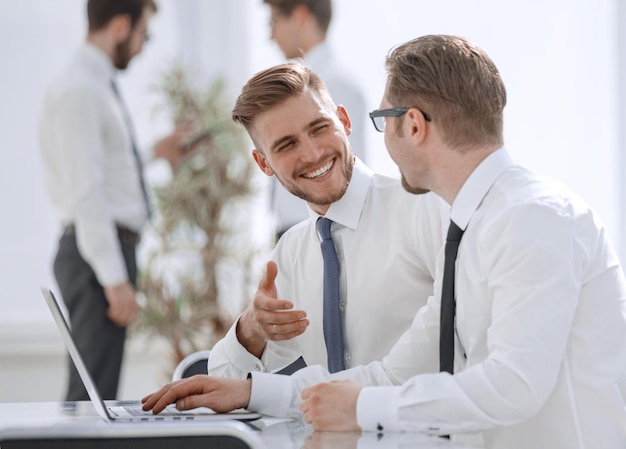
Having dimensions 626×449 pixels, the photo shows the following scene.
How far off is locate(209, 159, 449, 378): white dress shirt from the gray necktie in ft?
0.09

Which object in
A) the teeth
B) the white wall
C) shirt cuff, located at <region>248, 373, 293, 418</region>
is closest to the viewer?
shirt cuff, located at <region>248, 373, 293, 418</region>

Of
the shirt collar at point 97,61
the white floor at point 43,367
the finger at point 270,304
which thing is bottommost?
the white floor at point 43,367

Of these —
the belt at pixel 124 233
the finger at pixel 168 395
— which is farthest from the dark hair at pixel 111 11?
the finger at pixel 168 395

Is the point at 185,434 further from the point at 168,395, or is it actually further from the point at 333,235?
the point at 333,235

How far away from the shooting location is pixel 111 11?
4301 millimetres

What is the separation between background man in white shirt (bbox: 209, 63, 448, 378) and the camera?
2.17m

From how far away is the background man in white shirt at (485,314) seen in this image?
1496mm

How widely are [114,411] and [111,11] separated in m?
2.79

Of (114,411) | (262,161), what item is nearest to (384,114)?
(262,161)

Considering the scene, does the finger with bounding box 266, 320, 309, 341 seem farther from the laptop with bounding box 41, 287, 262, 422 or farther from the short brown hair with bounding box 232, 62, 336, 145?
the short brown hair with bounding box 232, 62, 336, 145

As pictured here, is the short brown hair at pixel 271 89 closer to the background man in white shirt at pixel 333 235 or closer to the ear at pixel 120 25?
the background man in white shirt at pixel 333 235

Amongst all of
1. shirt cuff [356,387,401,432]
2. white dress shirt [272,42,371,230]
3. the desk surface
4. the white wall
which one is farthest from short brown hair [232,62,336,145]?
the white wall

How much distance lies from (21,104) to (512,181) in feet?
13.8

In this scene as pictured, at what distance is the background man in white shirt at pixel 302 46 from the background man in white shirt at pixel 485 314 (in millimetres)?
2332
